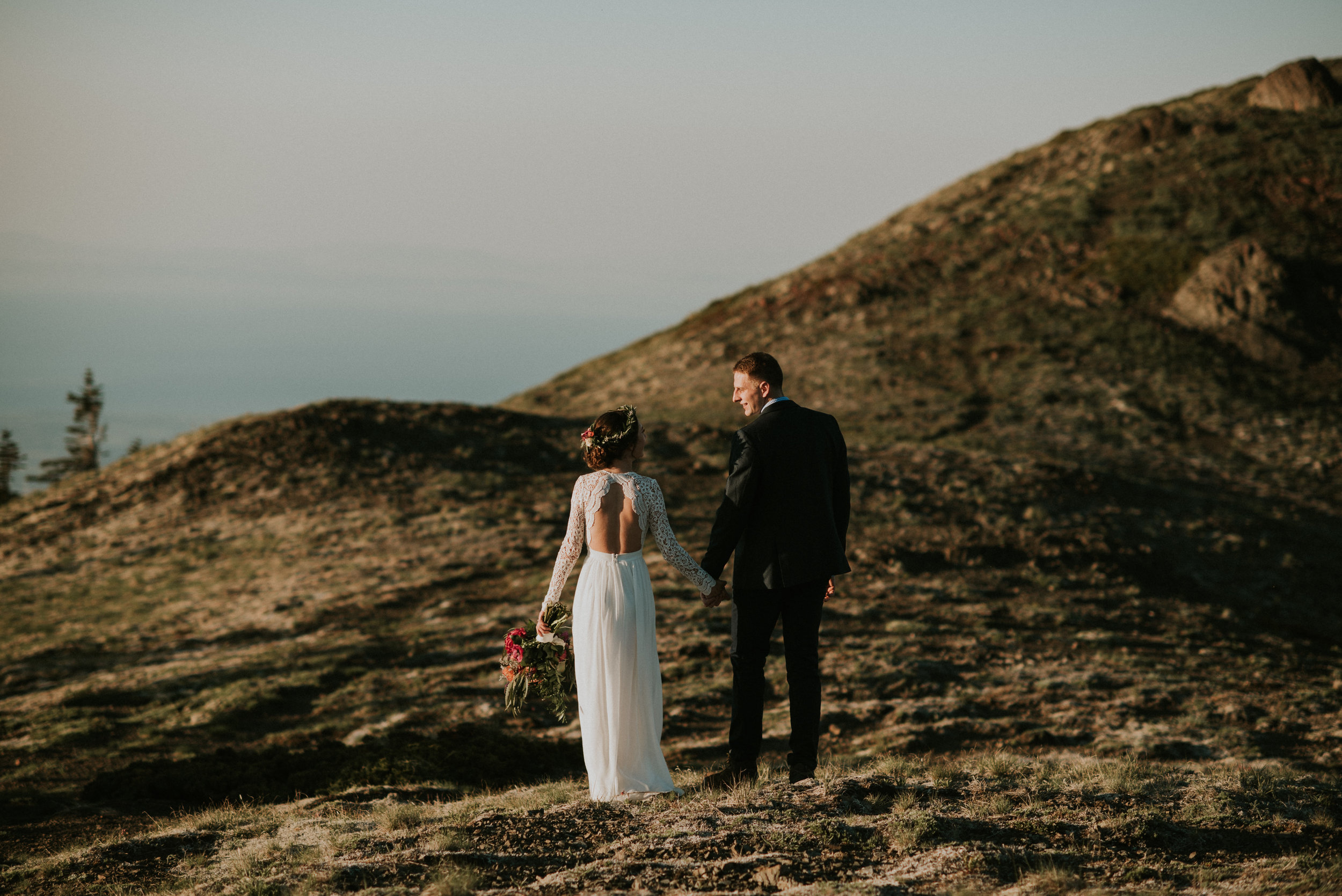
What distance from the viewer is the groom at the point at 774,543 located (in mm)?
7082

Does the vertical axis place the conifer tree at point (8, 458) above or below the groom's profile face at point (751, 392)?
above

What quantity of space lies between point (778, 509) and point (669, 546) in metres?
0.87

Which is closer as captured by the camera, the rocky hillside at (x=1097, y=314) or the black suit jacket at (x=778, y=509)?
the black suit jacket at (x=778, y=509)

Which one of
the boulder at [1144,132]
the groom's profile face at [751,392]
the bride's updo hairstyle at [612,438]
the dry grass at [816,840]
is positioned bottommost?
the dry grass at [816,840]

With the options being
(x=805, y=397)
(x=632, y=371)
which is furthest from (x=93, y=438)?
(x=805, y=397)

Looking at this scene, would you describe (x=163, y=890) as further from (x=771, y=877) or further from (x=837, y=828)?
(x=837, y=828)

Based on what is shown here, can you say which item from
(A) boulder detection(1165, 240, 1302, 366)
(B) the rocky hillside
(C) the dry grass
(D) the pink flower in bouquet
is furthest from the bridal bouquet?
(A) boulder detection(1165, 240, 1302, 366)

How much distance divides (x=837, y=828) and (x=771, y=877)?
946mm

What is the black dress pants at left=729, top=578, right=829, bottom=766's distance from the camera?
716cm

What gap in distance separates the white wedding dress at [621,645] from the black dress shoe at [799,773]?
88 cm

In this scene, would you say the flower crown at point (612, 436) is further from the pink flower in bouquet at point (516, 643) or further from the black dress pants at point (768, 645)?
the pink flower in bouquet at point (516, 643)

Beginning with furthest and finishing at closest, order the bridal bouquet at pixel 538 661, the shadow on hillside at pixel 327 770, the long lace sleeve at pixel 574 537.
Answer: the shadow on hillside at pixel 327 770, the bridal bouquet at pixel 538 661, the long lace sleeve at pixel 574 537

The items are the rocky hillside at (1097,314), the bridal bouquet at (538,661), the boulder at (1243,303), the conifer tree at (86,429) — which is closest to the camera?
the bridal bouquet at (538,661)

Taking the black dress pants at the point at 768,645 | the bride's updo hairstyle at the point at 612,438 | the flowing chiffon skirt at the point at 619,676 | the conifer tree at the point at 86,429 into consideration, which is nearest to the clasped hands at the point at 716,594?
the black dress pants at the point at 768,645
